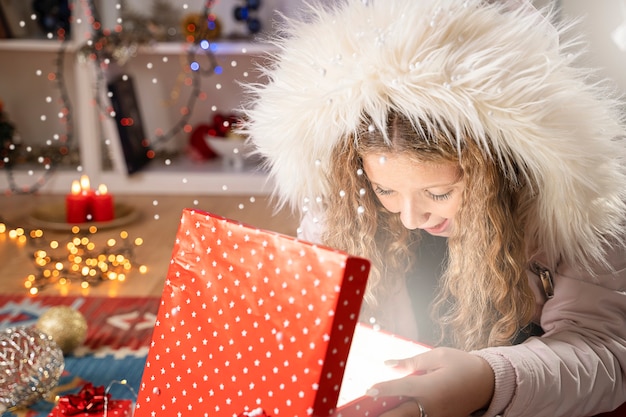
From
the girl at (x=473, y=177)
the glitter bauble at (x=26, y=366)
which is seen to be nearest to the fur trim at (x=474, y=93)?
the girl at (x=473, y=177)

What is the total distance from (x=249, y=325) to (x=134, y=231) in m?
1.46

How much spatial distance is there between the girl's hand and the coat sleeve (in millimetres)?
16

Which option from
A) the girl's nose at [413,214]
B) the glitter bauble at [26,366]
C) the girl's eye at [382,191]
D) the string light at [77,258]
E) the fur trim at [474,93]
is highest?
the fur trim at [474,93]

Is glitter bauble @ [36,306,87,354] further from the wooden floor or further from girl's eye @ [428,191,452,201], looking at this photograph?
girl's eye @ [428,191,452,201]

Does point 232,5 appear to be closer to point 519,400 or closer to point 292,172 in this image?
point 292,172

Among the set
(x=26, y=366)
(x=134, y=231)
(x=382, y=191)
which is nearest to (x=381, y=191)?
(x=382, y=191)

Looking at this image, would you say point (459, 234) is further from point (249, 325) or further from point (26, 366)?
point (26, 366)

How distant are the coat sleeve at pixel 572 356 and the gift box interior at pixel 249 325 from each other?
11 cm

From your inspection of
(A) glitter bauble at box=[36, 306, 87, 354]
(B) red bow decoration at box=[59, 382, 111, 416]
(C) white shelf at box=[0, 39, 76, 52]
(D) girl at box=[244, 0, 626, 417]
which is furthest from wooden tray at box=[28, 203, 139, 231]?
(D) girl at box=[244, 0, 626, 417]

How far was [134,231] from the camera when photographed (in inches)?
80.1

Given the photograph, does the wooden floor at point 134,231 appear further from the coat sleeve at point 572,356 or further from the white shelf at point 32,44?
the coat sleeve at point 572,356

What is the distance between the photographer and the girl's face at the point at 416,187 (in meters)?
0.74

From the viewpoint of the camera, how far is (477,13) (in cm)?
72

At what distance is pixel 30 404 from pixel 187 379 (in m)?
0.46
